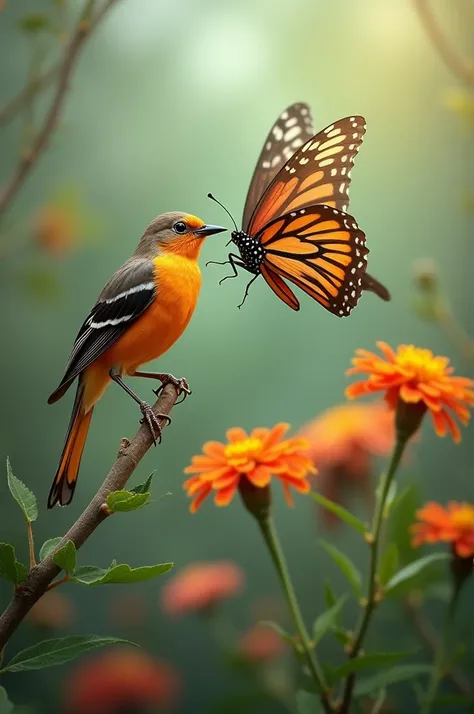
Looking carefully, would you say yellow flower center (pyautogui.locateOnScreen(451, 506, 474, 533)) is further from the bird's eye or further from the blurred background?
the bird's eye

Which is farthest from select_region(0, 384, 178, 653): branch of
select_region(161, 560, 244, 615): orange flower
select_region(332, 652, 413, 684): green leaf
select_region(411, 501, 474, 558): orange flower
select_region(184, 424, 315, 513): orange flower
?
select_region(161, 560, 244, 615): orange flower

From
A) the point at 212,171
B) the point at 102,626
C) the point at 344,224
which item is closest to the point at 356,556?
the point at 102,626

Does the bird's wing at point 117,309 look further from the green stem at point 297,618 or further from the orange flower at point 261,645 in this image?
the orange flower at point 261,645

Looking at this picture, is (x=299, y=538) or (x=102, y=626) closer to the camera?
(x=102, y=626)

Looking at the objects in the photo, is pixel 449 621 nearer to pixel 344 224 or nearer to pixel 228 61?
pixel 344 224

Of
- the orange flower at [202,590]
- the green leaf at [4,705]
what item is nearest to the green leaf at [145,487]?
the green leaf at [4,705]

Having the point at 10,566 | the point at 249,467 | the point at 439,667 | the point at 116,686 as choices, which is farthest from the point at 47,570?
the point at 116,686
